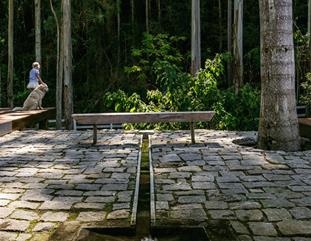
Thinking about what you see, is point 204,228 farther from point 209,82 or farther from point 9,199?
point 209,82

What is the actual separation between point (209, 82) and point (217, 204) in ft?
26.2

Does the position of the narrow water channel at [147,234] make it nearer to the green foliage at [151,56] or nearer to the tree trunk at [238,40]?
the tree trunk at [238,40]

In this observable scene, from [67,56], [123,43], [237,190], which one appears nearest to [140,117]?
[237,190]

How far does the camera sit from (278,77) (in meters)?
7.30

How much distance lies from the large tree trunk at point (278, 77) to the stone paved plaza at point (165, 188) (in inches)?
14.1

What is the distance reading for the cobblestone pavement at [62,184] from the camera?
3.90 meters

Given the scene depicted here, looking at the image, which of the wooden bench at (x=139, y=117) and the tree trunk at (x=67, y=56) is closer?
the wooden bench at (x=139, y=117)

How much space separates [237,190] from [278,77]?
10.3 ft

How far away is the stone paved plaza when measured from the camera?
3791mm

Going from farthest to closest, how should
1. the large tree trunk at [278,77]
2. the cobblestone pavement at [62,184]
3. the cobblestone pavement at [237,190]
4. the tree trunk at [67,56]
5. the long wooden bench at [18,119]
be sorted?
the tree trunk at [67,56] → the long wooden bench at [18,119] → the large tree trunk at [278,77] → the cobblestone pavement at [62,184] → the cobblestone pavement at [237,190]

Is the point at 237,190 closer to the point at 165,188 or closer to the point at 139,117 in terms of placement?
the point at 165,188

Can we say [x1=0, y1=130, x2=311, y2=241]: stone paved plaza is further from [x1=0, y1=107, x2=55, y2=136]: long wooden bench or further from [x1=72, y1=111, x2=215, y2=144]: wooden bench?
[x1=0, y1=107, x2=55, y2=136]: long wooden bench

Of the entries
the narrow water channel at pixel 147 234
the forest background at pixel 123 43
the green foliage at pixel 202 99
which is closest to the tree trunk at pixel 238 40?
the forest background at pixel 123 43

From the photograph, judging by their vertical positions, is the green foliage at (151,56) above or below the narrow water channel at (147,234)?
above
